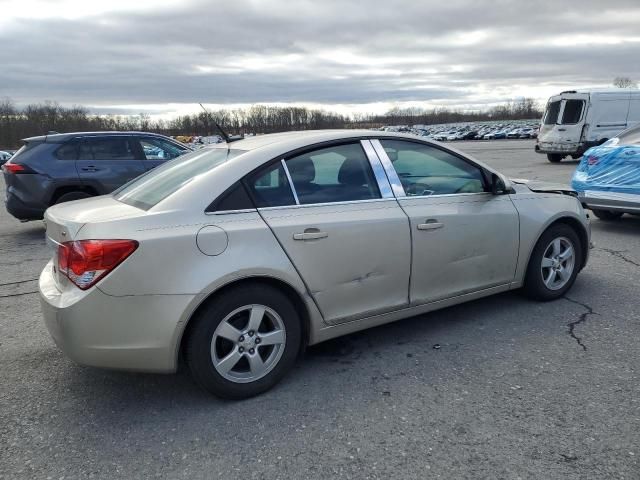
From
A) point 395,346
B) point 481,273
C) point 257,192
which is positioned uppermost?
point 257,192

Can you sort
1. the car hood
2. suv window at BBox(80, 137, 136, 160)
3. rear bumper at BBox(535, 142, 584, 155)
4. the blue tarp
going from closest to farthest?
the car hood < the blue tarp < suv window at BBox(80, 137, 136, 160) < rear bumper at BBox(535, 142, 584, 155)

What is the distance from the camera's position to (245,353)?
309 cm

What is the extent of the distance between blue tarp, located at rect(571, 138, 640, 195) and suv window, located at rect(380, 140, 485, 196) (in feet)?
12.8

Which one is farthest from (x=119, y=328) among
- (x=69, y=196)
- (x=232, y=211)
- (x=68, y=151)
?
(x=68, y=151)

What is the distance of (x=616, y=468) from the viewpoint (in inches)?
95.3

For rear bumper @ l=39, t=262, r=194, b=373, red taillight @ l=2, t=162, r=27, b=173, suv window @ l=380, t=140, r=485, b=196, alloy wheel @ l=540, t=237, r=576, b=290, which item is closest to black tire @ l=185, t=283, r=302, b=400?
rear bumper @ l=39, t=262, r=194, b=373

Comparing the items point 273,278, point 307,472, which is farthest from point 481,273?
point 307,472

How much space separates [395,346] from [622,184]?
495 centimetres

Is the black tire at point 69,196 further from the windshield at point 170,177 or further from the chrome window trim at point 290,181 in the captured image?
the chrome window trim at point 290,181

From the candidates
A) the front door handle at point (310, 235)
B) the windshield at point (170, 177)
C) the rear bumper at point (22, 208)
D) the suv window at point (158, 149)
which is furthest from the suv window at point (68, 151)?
the front door handle at point (310, 235)

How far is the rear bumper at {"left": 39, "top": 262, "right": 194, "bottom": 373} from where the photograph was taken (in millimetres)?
2779

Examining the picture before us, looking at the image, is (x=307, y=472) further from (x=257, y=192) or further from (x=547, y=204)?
(x=547, y=204)

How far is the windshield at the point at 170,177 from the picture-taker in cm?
327

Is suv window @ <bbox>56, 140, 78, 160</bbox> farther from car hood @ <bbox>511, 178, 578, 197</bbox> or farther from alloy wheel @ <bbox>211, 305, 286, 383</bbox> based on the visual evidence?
car hood @ <bbox>511, 178, 578, 197</bbox>
